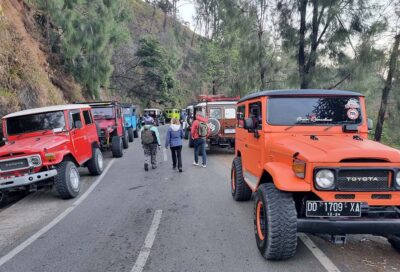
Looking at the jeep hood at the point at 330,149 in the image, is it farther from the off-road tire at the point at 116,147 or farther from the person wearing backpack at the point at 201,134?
the off-road tire at the point at 116,147

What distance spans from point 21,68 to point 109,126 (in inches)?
223

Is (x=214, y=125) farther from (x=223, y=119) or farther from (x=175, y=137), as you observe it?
(x=175, y=137)

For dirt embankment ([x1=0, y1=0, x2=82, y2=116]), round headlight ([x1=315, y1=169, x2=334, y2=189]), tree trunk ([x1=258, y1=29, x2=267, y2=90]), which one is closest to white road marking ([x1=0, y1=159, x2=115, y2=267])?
round headlight ([x1=315, y1=169, x2=334, y2=189])

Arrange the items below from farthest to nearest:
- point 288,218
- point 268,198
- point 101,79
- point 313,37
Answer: point 101,79 < point 313,37 < point 268,198 < point 288,218

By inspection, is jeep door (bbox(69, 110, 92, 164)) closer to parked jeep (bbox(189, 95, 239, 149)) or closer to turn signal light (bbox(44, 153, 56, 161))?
turn signal light (bbox(44, 153, 56, 161))

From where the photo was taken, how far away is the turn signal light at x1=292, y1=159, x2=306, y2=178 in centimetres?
411

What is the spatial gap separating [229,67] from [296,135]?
109 ft

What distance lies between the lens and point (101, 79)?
24109 mm

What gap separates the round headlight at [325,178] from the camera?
3971mm

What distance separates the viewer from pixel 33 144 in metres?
7.90

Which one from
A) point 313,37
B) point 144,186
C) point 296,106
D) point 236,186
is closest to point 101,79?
point 313,37

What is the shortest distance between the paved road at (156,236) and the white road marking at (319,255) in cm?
5

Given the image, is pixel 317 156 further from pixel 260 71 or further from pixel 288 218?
pixel 260 71

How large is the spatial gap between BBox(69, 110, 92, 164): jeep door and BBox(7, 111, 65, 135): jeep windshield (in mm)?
341
